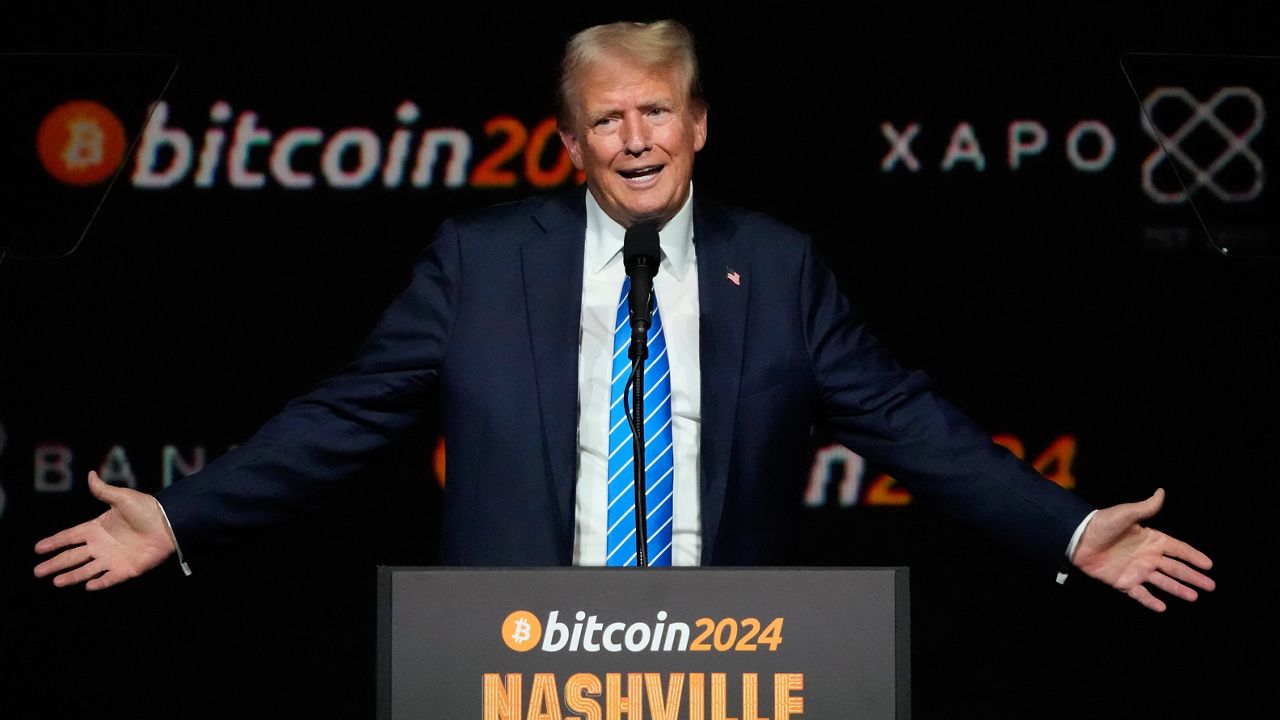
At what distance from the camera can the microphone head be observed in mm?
1830

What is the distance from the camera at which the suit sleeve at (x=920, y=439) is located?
6.76ft

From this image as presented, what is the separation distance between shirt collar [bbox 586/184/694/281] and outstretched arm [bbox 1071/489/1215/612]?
66 cm

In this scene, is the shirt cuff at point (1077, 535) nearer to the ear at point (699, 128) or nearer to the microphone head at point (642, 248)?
the microphone head at point (642, 248)

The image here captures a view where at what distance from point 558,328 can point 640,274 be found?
434 mm

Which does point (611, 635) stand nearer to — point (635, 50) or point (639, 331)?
point (639, 331)

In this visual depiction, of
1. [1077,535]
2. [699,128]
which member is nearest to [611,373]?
[699,128]

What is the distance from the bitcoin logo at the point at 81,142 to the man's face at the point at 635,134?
1.31 metres

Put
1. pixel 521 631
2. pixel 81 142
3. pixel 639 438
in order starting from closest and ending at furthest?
pixel 521 631, pixel 639 438, pixel 81 142

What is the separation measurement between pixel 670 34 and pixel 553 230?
0.32 m

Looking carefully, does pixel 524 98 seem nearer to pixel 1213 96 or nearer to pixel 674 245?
pixel 674 245

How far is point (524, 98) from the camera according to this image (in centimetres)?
329

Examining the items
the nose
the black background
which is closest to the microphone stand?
the nose

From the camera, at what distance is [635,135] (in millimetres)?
2193

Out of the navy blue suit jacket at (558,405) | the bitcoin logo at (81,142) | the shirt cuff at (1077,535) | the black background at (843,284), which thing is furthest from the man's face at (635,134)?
the bitcoin logo at (81,142)
